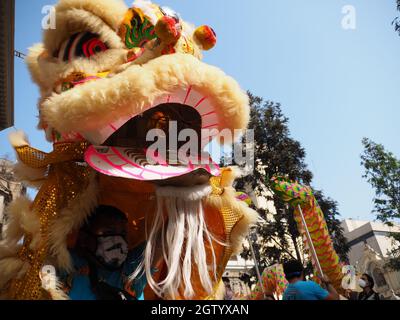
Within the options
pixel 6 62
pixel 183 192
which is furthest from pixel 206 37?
pixel 6 62

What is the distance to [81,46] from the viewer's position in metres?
2.07

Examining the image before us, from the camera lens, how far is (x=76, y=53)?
2062 millimetres

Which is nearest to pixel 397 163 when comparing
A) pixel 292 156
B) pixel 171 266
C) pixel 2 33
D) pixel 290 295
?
pixel 292 156

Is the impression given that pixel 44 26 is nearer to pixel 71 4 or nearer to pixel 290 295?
pixel 71 4

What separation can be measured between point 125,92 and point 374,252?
89.2 ft

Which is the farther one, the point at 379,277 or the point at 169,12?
the point at 379,277

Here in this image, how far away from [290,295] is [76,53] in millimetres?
2307

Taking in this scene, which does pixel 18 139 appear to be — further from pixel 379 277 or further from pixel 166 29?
pixel 379 277

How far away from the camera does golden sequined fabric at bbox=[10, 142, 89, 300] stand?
1599mm

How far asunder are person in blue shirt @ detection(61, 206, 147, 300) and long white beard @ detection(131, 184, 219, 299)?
0.14m

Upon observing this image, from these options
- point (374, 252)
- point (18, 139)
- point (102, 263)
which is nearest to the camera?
point (102, 263)

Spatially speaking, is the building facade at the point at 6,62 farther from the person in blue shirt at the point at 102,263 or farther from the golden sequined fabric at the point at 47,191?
the person in blue shirt at the point at 102,263

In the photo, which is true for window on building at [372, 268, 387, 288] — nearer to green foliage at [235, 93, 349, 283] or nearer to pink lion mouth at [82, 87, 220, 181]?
green foliage at [235, 93, 349, 283]

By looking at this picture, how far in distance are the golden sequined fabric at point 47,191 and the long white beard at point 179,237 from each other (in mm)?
484
